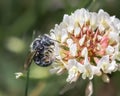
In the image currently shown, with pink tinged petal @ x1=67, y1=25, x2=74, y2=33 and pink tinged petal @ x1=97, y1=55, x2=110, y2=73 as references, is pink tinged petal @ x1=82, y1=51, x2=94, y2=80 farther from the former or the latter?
pink tinged petal @ x1=67, y1=25, x2=74, y2=33

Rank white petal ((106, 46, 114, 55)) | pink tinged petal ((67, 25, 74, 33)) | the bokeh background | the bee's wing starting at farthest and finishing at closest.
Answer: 1. the bokeh background
2. pink tinged petal ((67, 25, 74, 33))
3. white petal ((106, 46, 114, 55))
4. the bee's wing

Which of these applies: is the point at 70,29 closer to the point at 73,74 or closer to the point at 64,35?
the point at 64,35

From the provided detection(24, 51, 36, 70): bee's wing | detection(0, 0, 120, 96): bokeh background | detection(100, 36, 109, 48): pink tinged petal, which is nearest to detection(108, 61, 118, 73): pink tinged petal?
detection(100, 36, 109, 48): pink tinged petal

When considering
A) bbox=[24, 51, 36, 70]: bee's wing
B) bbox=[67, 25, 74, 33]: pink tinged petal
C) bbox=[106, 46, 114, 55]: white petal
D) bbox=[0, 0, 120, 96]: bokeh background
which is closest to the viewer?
bbox=[24, 51, 36, 70]: bee's wing

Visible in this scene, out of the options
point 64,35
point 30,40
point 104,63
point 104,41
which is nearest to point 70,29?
point 64,35

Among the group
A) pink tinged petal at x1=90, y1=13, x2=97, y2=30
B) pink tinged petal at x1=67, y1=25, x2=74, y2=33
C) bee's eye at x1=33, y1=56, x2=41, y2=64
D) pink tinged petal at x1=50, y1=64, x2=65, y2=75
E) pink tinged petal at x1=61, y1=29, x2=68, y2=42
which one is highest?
pink tinged petal at x1=90, y1=13, x2=97, y2=30

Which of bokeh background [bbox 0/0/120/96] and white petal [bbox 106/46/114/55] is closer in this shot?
white petal [bbox 106/46/114/55]

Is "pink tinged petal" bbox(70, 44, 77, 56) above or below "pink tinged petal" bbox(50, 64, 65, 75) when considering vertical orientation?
above
